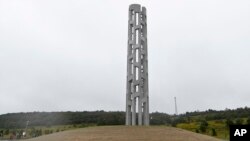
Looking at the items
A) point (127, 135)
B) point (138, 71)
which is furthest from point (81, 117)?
point (127, 135)

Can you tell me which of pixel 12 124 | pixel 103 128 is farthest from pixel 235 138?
pixel 12 124

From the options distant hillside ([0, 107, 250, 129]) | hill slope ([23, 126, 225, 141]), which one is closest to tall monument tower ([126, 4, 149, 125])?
hill slope ([23, 126, 225, 141])

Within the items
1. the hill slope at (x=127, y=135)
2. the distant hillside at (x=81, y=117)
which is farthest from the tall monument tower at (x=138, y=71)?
the distant hillside at (x=81, y=117)

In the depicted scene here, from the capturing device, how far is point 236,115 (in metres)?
57.9

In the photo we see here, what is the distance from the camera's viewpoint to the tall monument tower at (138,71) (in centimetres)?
2858

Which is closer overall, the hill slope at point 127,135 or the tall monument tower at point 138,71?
the hill slope at point 127,135

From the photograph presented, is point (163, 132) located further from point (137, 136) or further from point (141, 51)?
point (141, 51)

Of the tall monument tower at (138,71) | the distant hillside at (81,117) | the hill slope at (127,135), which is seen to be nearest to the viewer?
the hill slope at (127,135)

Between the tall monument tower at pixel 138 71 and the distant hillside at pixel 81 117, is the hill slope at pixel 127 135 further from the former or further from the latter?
the distant hillside at pixel 81 117

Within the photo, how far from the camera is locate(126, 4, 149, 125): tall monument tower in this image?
2858 cm

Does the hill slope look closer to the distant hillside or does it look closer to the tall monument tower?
the tall monument tower

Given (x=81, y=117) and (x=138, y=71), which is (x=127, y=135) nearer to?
(x=138, y=71)

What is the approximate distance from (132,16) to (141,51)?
9.68 ft

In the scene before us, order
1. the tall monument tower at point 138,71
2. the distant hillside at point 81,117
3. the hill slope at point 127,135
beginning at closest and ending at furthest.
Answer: the hill slope at point 127,135
the tall monument tower at point 138,71
the distant hillside at point 81,117
